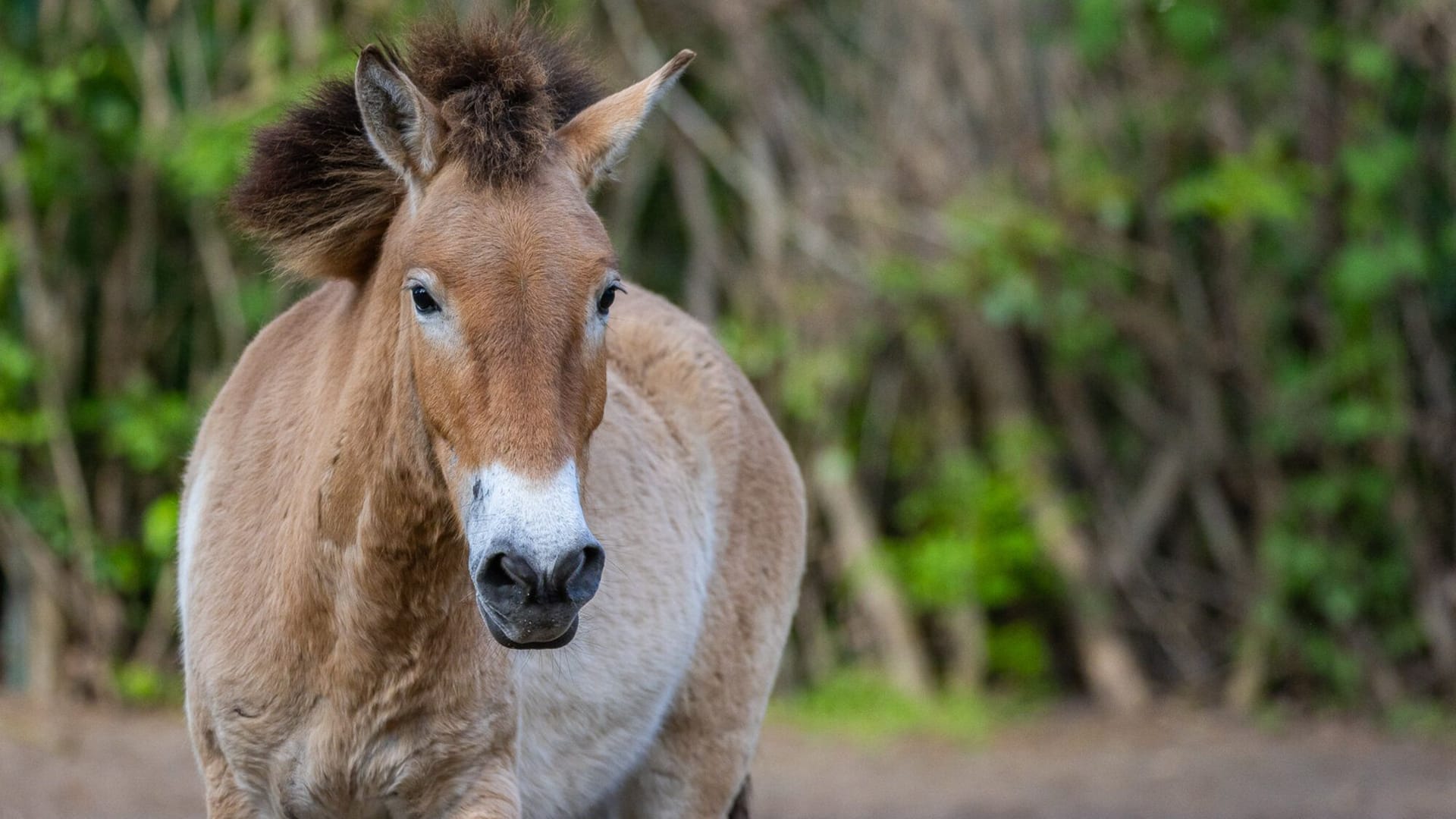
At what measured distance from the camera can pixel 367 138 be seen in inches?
123

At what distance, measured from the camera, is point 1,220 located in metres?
7.39

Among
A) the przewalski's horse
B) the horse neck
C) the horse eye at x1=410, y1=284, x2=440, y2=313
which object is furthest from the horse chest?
the horse eye at x1=410, y1=284, x2=440, y2=313

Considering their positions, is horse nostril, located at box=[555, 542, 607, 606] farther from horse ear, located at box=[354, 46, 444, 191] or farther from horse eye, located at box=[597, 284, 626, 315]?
horse ear, located at box=[354, 46, 444, 191]

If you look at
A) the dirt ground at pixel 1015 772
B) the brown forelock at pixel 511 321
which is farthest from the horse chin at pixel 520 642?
the dirt ground at pixel 1015 772

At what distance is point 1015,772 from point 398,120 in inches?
204

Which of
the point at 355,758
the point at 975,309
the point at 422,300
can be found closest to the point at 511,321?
the point at 422,300

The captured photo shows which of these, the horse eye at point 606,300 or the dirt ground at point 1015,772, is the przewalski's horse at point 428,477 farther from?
the dirt ground at point 1015,772

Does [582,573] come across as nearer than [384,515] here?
Yes

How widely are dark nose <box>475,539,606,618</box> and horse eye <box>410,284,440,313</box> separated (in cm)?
51

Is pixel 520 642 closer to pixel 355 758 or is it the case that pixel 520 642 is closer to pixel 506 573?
pixel 506 573

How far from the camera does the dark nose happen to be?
2.52m

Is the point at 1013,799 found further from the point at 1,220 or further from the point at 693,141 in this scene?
the point at 1,220

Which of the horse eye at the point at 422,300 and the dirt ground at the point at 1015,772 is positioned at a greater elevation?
the horse eye at the point at 422,300

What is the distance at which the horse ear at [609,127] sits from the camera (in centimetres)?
311
